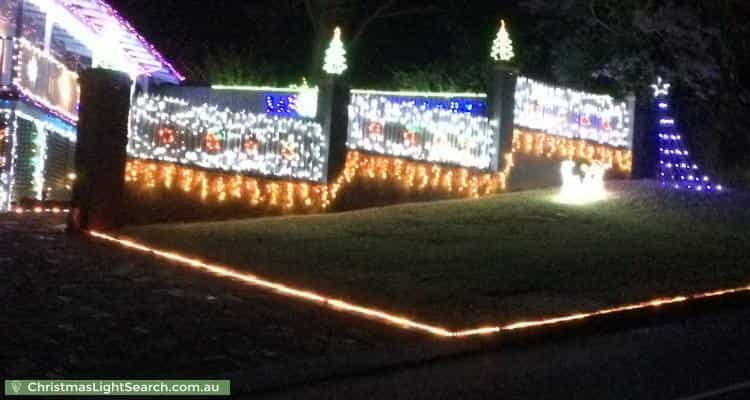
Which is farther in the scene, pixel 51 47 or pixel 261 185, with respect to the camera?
pixel 51 47

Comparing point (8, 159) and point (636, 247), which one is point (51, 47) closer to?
point (8, 159)

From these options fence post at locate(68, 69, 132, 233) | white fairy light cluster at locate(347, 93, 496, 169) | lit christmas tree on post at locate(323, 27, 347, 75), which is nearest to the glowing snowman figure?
white fairy light cluster at locate(347, 93, 496, 169)

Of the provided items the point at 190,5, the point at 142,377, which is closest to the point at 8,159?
the point at 142,377

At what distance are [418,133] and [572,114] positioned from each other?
14.4 ft

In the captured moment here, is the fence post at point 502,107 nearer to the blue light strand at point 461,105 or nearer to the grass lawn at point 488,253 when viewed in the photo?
the blue light strand at point 461,105

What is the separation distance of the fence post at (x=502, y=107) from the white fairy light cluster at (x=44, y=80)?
739 centimetres

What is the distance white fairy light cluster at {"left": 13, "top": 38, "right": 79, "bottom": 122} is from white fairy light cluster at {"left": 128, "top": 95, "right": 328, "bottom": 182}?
10.0 ft

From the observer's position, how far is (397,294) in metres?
13.4

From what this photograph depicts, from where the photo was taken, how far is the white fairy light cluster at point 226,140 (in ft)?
57.3

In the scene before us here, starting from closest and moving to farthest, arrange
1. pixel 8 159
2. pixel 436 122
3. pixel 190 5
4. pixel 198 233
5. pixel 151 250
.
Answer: pixel 151 250 → pixel 198 233 → pixel 8 159 → pixel 436 122 → pixel 190 5

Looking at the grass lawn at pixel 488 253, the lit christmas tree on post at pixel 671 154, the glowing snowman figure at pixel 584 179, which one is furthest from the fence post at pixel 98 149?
the lit christmas tree on post at pixel 671 154

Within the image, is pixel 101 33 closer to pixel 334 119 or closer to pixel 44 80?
pixel 44 80

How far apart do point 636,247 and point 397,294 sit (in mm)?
4998

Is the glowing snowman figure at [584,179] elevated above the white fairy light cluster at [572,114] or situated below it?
below
